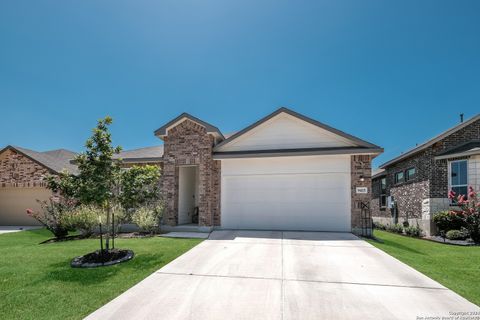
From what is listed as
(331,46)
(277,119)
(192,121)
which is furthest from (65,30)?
(331,46)

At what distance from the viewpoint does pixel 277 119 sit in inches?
456

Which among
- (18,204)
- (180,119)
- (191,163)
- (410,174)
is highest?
(180,119)

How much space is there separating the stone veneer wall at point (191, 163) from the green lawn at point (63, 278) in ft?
8.93

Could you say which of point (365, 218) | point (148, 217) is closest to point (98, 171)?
point (148, 217)

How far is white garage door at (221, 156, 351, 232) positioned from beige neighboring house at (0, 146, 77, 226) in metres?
10.8

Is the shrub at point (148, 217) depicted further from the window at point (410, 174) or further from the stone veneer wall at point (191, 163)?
the window at point (410, 174)

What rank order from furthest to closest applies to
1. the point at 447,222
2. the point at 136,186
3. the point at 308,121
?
the point at 447,222 < the point at 308,121 < the point at 136,186

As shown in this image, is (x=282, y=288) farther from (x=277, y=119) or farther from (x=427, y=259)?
(x=277, y=119)

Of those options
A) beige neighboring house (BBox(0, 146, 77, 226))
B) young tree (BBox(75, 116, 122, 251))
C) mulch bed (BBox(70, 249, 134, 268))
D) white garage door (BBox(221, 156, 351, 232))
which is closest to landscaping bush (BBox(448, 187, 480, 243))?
white garage door (BBox(221, 156, 351, 232))

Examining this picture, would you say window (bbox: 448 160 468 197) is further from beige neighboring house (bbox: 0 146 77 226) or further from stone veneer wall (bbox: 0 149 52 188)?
stone veneer wall (bbox: 0 149 52 188)

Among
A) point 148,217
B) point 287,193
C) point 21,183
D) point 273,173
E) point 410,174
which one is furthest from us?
point 410,174

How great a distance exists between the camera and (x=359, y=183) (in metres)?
10.4

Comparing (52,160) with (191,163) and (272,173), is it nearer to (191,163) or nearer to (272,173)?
(191,163)

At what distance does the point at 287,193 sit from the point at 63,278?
27.4ft
